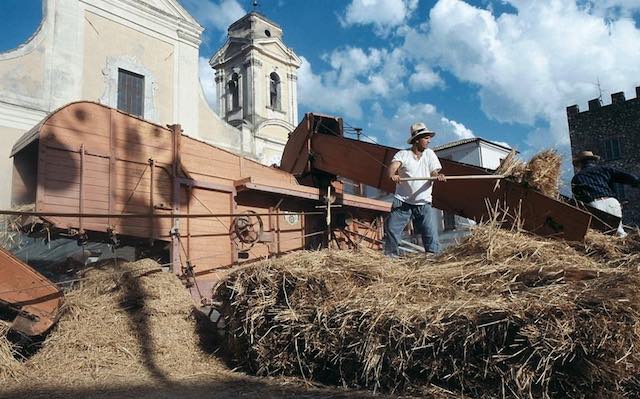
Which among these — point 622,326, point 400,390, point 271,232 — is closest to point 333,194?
point 271,232

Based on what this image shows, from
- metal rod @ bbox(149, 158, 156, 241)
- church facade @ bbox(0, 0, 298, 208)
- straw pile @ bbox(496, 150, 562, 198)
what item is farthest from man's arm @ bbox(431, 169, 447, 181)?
church facade @ bbox(0, 0, 298, 208)

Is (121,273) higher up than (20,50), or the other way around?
(20,50)

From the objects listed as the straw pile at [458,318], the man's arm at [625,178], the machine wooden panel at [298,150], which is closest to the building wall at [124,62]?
the machine wooden panel at [298,150]

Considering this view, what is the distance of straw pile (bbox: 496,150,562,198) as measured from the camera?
474 centimetres

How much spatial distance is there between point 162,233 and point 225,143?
12.3 m

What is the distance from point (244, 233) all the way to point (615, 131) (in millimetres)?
32850

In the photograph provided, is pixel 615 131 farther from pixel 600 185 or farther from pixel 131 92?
pixel 600 185

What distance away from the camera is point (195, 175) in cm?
756

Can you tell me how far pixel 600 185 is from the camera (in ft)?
17.8

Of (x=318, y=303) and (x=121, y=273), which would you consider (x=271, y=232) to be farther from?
(x=318, y=303)

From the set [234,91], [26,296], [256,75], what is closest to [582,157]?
[26,296]

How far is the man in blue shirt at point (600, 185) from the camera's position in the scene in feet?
17.4

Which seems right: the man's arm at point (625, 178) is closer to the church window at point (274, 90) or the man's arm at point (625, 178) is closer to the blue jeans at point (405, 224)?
the blue jeans at point (405, 224)

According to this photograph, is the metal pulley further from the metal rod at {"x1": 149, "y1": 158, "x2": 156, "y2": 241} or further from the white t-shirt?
the white t-shirt
